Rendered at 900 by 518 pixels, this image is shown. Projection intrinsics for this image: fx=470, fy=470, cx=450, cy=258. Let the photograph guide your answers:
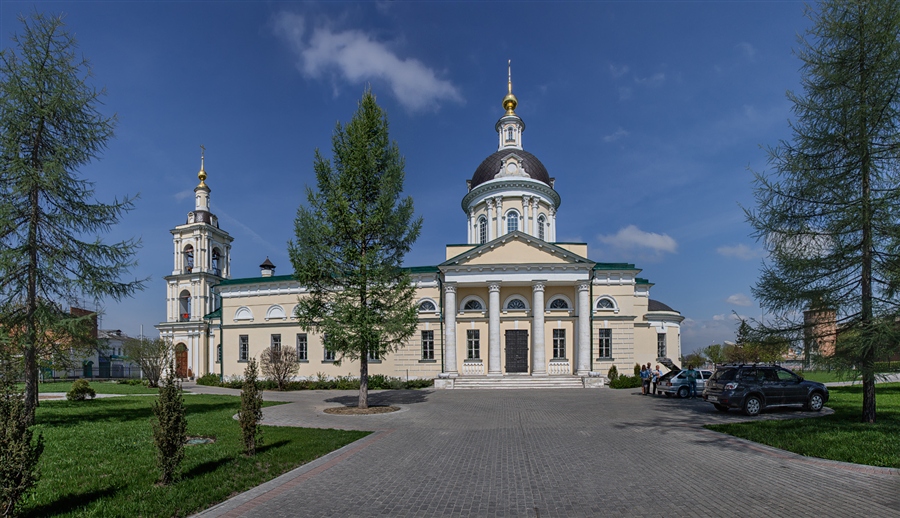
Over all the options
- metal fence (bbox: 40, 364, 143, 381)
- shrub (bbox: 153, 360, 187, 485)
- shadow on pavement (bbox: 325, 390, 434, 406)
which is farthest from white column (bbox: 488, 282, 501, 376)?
metal fence (bbox: 40, 364, 143, 381)

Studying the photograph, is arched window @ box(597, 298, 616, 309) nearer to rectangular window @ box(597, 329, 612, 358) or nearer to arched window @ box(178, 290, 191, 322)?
rectangular window @ box(597, 329, 612, 358)

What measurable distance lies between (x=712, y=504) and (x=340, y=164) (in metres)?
16.2

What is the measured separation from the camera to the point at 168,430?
6.96 meters

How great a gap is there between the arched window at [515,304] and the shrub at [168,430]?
23988 millimetres

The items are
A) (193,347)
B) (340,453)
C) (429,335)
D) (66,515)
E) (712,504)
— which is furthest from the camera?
(193,347)

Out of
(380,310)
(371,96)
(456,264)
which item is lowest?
(380,310)

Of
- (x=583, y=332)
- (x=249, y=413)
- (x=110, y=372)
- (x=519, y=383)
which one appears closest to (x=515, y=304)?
(x=583, y=332)

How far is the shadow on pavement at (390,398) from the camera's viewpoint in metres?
20.2

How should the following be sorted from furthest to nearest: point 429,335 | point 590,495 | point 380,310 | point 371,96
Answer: point 429,335
point 371,96
point 380,310
point 590,495

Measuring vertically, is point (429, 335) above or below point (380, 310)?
below

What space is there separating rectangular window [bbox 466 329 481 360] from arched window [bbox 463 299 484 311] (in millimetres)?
1344

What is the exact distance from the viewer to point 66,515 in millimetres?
5898

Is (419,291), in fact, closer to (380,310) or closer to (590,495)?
(380,310)

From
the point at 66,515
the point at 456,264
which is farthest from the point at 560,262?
the point at 66,515
